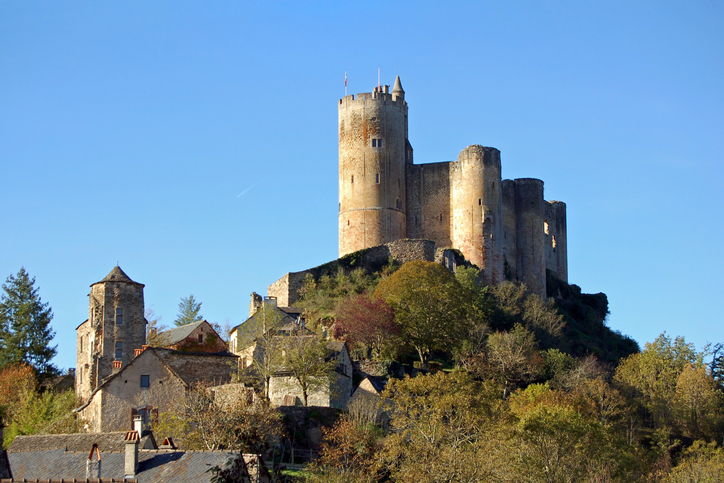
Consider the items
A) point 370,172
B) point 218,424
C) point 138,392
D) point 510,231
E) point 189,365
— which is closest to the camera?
point 218,424

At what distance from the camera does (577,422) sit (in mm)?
47344

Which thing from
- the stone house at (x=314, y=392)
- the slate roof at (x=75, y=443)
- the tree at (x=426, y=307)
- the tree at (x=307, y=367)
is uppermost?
the tree at (x=426, y=307)

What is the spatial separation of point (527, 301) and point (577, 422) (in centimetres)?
2469

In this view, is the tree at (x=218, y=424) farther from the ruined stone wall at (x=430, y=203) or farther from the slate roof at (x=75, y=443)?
the ruined stone wall at (x=430, y=203)

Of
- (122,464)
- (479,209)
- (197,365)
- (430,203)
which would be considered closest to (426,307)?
(479,209)

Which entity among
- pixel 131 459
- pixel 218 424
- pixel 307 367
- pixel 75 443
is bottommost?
pixel 131 459

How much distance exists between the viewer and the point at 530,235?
79.2 meters

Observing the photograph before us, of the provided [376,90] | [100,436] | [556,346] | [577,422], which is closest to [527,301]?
[556,346]

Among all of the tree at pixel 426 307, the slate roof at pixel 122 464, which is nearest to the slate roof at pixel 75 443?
the slate roof at pixel 122 464

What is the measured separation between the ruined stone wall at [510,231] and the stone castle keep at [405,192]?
251 mm

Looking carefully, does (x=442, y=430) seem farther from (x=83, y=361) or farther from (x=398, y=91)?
(x=398, y=91)

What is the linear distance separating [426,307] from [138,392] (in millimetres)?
20321

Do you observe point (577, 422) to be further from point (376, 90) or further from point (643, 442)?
point (376, 90)

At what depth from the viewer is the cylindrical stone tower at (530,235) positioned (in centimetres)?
7875
